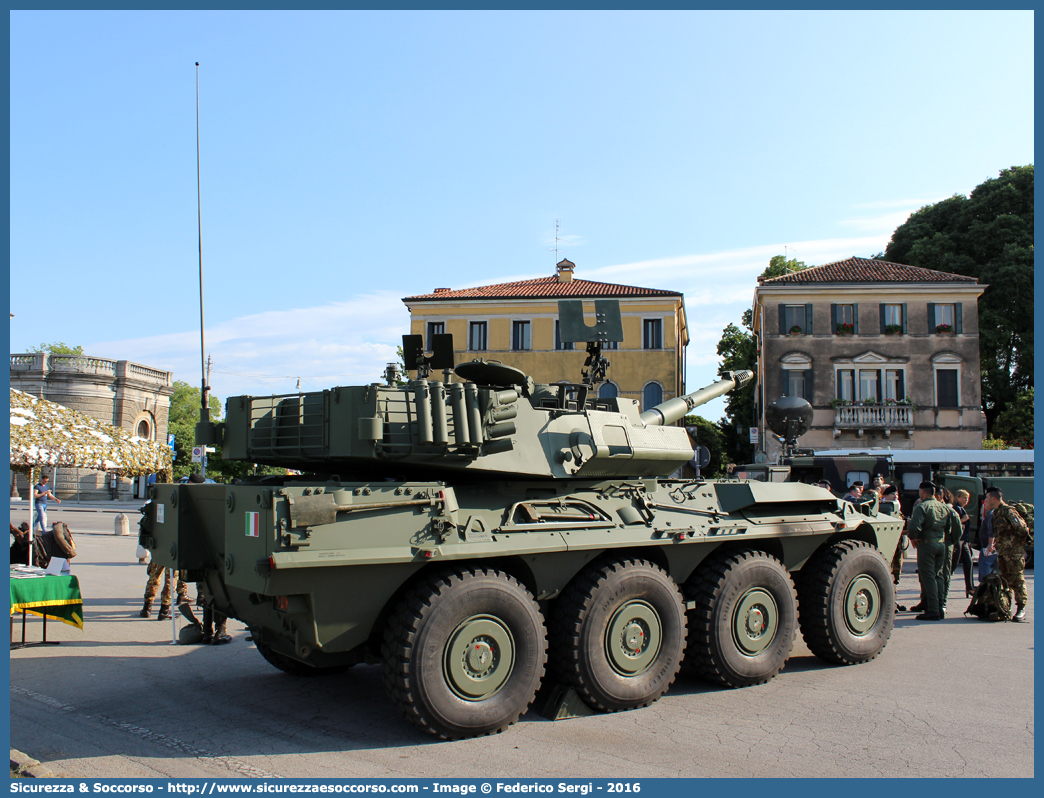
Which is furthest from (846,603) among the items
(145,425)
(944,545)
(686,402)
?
(145,425)

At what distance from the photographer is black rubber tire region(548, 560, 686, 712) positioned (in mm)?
6270

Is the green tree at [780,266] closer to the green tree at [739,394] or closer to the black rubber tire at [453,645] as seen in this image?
the green tree at [739,394]

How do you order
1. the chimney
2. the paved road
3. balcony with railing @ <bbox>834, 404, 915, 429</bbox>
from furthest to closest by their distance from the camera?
1. the chimney
2. balcony with railing @ <bbox>834, 404, 915, 429</bbox>
3. the paved road

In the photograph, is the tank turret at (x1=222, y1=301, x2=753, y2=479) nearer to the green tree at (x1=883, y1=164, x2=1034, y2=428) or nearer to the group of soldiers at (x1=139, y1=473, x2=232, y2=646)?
the group of soldiers at (x1=139, y1=473, x2=232, y2=646)

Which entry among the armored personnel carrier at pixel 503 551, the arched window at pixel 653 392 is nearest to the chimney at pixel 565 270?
the arched window at pixel 653 392

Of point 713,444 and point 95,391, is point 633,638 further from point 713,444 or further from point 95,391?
point 95,391

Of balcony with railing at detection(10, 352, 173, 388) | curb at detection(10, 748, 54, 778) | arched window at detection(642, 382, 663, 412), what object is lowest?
curb at detection(10, 748, 54, 778)

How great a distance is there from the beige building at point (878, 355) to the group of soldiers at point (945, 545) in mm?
A: 23407

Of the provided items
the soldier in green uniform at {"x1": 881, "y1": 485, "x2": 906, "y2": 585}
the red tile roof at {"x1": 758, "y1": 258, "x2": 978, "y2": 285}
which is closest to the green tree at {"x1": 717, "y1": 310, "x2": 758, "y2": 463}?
the red tile roof at {"x1": 758, "y1": 258, "x2": 978, "y2": 285}

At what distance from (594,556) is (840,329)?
101 feet

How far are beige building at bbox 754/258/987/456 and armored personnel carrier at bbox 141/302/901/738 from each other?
27.6m

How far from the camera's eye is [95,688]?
715 centimetres

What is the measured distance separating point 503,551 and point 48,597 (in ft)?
17.5

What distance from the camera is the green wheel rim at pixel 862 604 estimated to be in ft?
26.3
